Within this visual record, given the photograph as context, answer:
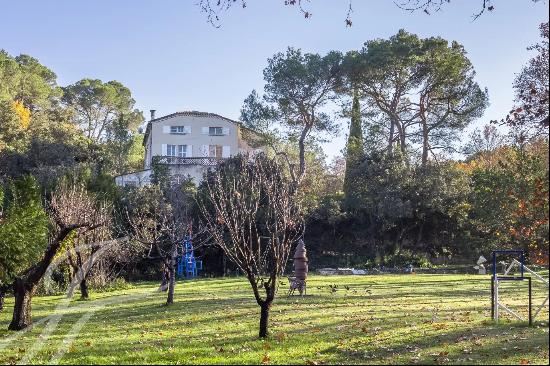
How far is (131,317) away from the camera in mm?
16516

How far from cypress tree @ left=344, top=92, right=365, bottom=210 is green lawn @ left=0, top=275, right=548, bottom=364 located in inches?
803

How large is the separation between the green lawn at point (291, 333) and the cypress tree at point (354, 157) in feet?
66.9

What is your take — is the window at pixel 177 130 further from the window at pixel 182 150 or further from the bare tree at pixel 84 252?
the bare tree at pixel 84 252

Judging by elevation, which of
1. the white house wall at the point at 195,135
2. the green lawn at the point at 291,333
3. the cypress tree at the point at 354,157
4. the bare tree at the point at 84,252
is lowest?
the green lawn at the point at 291,333

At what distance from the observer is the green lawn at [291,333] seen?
32.0 ft

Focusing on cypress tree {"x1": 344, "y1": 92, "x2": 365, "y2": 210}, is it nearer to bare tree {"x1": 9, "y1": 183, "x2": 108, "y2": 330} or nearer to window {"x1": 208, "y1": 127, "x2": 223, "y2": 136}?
window {"x1": 208, "y1": 127, "x2": 223, "y2": 136}

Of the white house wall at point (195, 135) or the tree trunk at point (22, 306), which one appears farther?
the white house wall at point (195, 135)

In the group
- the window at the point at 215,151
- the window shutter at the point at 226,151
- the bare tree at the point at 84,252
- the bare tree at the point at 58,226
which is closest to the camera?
the bare tree at the point at 58,226

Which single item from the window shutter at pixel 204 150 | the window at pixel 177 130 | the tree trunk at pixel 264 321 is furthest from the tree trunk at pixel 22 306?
the window at pixel 177 130

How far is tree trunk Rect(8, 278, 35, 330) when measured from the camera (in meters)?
15.2

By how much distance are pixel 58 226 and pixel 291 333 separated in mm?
15219

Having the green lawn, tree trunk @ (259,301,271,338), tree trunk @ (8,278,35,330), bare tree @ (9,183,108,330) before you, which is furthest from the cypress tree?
tree trunk @ (259,301,271,338)

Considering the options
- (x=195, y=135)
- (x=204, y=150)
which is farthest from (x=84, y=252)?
(x=195, y=135)

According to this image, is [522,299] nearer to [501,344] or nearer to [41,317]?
[501,344]
